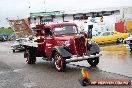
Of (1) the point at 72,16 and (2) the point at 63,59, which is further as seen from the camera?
(1) the point at 72,16

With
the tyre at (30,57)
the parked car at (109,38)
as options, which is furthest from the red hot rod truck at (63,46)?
the parked car at (109,38)

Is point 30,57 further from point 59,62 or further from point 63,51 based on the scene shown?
point 63,51

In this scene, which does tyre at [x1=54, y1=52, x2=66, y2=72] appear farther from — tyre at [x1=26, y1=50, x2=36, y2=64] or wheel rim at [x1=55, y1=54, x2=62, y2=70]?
tyre at [x1=26, y1=50, x2=36, y2=64]

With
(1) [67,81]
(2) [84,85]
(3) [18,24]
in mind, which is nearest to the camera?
(2) [84,85]

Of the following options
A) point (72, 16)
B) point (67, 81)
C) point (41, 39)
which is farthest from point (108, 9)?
point (67, 81)

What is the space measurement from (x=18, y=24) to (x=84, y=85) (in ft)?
161

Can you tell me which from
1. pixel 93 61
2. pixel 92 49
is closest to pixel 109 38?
Result: pixel 93 61

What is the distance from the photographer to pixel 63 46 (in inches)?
581

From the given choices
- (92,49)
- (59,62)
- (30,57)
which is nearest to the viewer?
(59,62)

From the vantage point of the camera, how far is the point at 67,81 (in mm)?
11742

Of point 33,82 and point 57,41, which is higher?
point 57,41

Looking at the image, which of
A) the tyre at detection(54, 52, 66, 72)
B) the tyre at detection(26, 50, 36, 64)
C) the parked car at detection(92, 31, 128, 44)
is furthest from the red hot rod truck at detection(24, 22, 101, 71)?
the parked car at detection(92, 31, 128, 44)

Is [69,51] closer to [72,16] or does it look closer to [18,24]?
[18,24]

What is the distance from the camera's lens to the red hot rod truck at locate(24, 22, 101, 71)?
1449 cm
